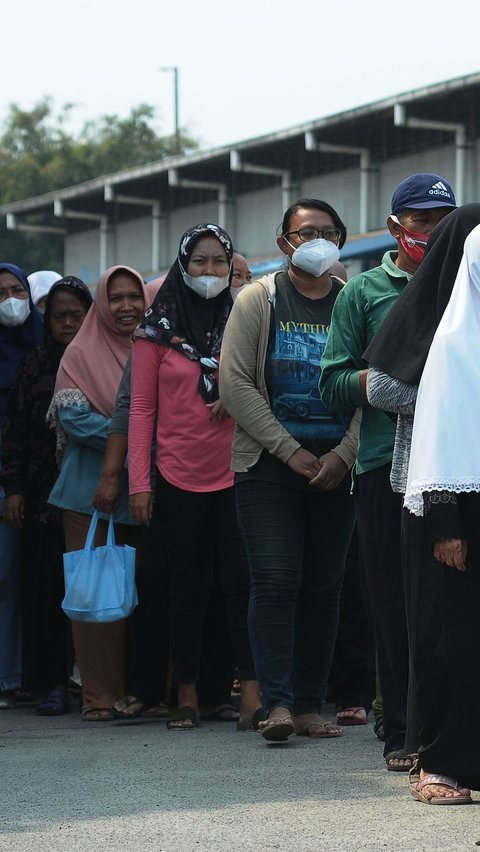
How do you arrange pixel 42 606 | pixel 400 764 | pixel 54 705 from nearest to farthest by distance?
pixel 400 764 → pixel 54 705 → pixel 42 606

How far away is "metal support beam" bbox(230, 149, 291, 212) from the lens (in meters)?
41.3

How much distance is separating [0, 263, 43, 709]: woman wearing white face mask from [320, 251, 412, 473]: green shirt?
292cm

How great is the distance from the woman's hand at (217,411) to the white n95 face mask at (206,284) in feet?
1.69

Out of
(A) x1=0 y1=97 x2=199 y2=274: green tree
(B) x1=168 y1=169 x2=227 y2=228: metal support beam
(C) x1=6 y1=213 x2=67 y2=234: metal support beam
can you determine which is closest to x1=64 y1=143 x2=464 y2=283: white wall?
(B) x1=168 y1=169 x2=227 y2=228: metal support beam

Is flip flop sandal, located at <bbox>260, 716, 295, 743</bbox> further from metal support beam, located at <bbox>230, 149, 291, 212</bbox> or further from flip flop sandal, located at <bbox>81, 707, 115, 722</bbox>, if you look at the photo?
metal support beam, located at <bbox>230, 149, 291, 212</bbox>

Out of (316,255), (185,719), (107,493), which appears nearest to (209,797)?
(185,719)

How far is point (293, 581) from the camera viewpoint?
6574mm

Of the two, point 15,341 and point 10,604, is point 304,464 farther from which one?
point 15,341

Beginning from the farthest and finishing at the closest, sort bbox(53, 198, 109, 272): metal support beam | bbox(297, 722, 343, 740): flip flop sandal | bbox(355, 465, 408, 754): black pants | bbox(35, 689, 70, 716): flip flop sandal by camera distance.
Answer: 1. bbox(53, 198, 109, 272): metal support beam
2. bbox(35, 689, 70, 716): flip flop sandal
3. bbox(297, 722, 343, 740): flip flop sandal
4. bbox(355, 465, 408, 754): black pants

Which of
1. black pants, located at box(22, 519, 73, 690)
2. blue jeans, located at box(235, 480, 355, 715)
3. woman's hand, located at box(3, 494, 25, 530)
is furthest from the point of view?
black pants, located at box(22, 519, 73, 690)

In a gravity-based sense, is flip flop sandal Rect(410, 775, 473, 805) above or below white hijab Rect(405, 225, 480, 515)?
below

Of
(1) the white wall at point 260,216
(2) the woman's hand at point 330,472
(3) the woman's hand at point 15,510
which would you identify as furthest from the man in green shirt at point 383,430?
(1) the white wall at point 260,216

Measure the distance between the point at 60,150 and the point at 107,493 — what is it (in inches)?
3096

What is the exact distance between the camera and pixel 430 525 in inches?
196
